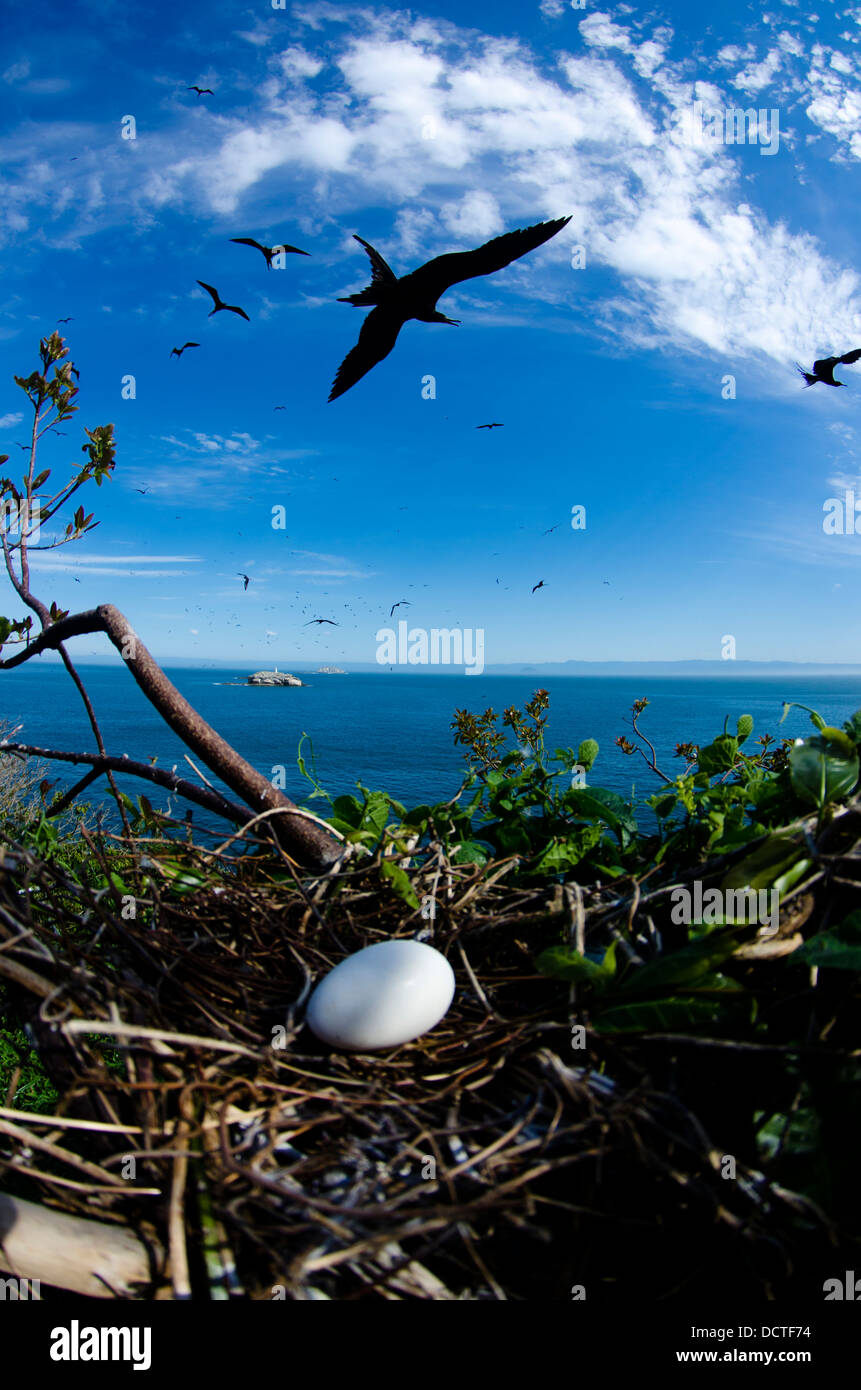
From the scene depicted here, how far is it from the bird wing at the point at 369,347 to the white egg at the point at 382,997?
1.80 m

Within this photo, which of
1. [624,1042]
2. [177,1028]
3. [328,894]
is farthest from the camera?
[328,894]

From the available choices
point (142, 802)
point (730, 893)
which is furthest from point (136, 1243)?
point (142, 802)

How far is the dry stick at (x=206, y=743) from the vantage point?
4.94ft

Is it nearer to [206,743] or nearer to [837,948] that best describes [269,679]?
[206,743]

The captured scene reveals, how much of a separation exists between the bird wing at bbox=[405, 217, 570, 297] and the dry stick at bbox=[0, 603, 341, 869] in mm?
1678

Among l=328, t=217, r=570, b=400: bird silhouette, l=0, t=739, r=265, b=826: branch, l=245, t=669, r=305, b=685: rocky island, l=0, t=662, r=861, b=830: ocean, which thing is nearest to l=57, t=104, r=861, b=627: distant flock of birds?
l=328, t=217, r=570, b=400: bird silhouette

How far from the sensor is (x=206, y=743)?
1640 millimetres

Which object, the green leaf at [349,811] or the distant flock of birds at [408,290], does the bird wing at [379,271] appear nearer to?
the distant flock of birds at [408,290]

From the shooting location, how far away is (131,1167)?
772 mm

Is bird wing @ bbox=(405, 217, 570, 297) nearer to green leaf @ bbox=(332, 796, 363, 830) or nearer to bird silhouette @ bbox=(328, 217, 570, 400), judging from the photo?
bird silhouette @ bbox=(328, 217, 570, 400)

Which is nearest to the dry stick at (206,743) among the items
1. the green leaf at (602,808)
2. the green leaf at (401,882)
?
the green leaf at (401,882)

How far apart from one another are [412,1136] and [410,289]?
2858 millimetres
